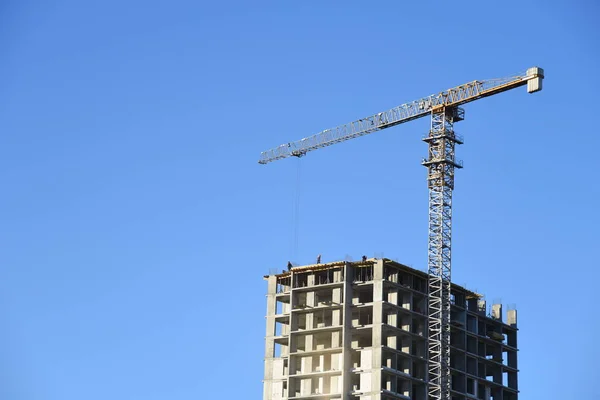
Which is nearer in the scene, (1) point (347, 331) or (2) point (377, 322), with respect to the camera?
(2) point (377, 322)

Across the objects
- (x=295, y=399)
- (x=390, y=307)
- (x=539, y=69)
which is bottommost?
(x=295, y=399)

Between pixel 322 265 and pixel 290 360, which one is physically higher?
pixel 322 265

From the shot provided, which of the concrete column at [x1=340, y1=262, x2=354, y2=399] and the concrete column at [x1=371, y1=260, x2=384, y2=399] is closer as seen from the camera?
the concrete column at [x1=371, y1=260, x2=384, y2=399]

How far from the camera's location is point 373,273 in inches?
7712

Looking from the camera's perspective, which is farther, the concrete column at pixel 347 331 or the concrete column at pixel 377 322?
the concrete column at pixel 347 331

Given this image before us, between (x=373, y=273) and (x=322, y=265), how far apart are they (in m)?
7.68

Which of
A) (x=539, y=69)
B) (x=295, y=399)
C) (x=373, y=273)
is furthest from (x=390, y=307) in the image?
(x=539, y=69)

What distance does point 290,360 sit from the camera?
648ft

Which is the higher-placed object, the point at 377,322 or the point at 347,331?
the point at 377,322

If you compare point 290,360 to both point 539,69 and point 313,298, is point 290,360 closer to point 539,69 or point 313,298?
point 313,298

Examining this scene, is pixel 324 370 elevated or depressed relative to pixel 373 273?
depressed

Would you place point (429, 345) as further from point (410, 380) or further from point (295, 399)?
point (295, 399)

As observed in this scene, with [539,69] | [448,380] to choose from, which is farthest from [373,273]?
[539,69]

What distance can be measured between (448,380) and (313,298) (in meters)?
22.3
